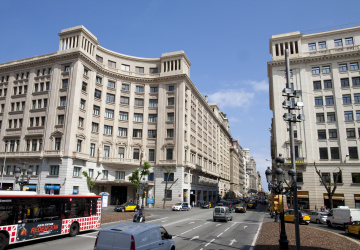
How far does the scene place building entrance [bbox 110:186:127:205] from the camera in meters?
56.1

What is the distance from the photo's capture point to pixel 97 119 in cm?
→ 5372

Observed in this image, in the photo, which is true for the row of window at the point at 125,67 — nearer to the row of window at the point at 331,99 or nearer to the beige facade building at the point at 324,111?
the beige facade building at the point at 324,111

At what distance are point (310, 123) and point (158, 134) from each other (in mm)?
29660

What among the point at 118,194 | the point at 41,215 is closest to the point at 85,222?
the point at 41,215

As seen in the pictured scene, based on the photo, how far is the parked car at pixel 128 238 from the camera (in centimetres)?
934

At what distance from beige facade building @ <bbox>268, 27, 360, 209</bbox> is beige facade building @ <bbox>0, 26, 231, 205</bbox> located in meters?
20.8

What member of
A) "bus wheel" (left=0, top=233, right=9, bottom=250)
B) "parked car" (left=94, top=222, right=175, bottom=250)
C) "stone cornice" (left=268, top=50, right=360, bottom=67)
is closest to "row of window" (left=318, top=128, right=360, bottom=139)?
"stone cornice" (left=268, top=50, right=360, bottom=67)

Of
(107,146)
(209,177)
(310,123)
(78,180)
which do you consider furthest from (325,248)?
(209,177)

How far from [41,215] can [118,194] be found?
134ft

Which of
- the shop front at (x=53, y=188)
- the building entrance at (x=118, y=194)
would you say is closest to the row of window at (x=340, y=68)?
the building entrance at (x=118, y=194)

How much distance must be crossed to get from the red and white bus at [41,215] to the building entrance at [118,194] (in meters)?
36.1

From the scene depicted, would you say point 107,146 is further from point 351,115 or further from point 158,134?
point 351,115

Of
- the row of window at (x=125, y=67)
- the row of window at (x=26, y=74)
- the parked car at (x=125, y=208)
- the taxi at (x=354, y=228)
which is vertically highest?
the row of window at (x=125, y=67)

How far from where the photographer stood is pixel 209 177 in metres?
83.0
